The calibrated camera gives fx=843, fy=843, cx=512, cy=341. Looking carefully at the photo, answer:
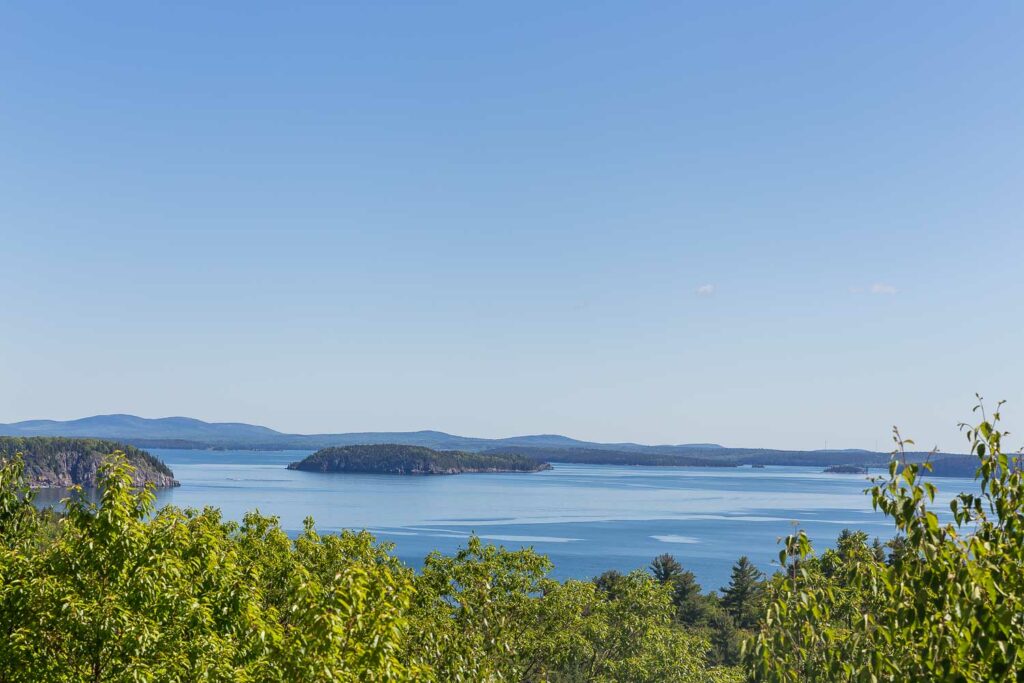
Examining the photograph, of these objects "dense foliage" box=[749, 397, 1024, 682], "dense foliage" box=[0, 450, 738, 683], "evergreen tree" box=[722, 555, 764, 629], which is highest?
"dense foliage" box=[749, 397, 1024, 682]

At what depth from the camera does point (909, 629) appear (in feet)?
20.6

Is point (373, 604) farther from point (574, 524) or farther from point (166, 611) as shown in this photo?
point (574, 524)

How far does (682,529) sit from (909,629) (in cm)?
15495

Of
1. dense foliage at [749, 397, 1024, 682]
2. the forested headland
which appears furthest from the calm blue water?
dense foliage at [749, 397, 1024, 682]

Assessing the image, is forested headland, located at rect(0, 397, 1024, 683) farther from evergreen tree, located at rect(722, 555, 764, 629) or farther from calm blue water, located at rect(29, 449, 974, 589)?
calm blue water, located at rect(29, 449, 974, 589)

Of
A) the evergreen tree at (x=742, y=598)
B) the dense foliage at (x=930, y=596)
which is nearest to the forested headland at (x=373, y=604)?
the dense foliage at (x=930, y=596)

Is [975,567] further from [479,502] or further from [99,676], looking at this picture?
[479,502]

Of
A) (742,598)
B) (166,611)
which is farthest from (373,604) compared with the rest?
(742,598)

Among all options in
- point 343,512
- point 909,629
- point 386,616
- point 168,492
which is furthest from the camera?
point 168,492

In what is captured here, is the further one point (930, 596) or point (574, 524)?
point (574, 524)

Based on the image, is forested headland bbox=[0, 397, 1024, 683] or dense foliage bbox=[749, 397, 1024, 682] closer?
dense foliage bbox=[749, 397, 1024, 682]

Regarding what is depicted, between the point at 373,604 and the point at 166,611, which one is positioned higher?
the point at 373,604

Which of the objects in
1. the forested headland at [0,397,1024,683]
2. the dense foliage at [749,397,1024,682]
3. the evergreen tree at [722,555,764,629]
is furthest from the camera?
the evergreen tree at [722,555,764,629]

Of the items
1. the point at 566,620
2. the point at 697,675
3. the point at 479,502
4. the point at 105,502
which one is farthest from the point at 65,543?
the point at 479,502
